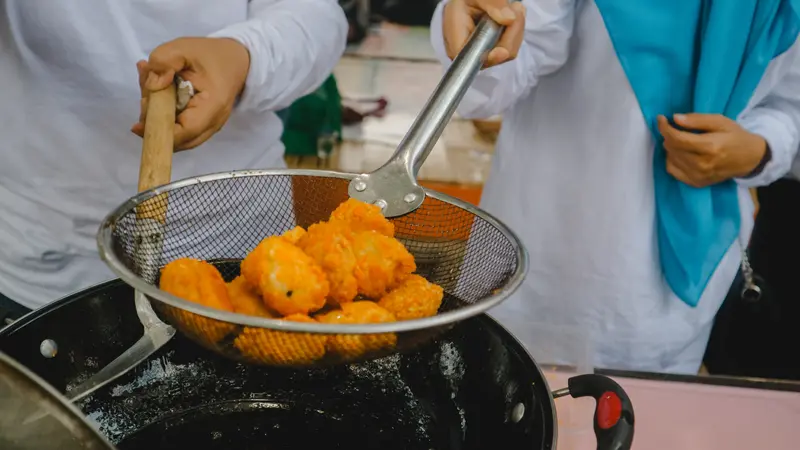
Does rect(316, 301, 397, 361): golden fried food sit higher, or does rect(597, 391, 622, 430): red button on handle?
rect(316, 301, 397, 361): golden fried food

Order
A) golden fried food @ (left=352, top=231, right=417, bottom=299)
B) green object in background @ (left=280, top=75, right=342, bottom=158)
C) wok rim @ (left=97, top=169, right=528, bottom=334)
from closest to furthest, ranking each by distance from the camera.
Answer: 1. wok rim @ (left=97, top=169, right=528, bottom=334)
2. golden fried food @ (left=352, top=231, right=417, bottom=299)
3. green object in background @ (left=280, top=75, right=342, bottom=158)

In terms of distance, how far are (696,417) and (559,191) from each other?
433 mm

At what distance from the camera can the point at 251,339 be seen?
0.50m

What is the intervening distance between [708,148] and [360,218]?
1.88ft

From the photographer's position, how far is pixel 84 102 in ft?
2.65

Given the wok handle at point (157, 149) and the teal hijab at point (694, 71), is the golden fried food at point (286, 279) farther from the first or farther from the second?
the teal hijab at point (694, 71)

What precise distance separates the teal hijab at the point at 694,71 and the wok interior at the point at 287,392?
49cm

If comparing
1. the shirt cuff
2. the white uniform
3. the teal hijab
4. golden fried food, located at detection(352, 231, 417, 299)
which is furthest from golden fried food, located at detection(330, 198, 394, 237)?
the shirt cuff

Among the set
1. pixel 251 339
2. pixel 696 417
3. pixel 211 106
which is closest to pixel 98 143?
pixel 211 106

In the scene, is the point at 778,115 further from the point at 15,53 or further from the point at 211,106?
the point at 15,53

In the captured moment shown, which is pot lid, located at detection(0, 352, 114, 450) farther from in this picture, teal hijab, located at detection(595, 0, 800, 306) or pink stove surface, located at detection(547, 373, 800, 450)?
teal hijab, located at detection(595, 0, 800, 306)

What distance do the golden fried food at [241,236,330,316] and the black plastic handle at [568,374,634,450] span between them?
A: 24cm

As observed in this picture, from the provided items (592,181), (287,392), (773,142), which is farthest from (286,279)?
(773,142)

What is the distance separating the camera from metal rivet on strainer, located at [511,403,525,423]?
0.55 meters
